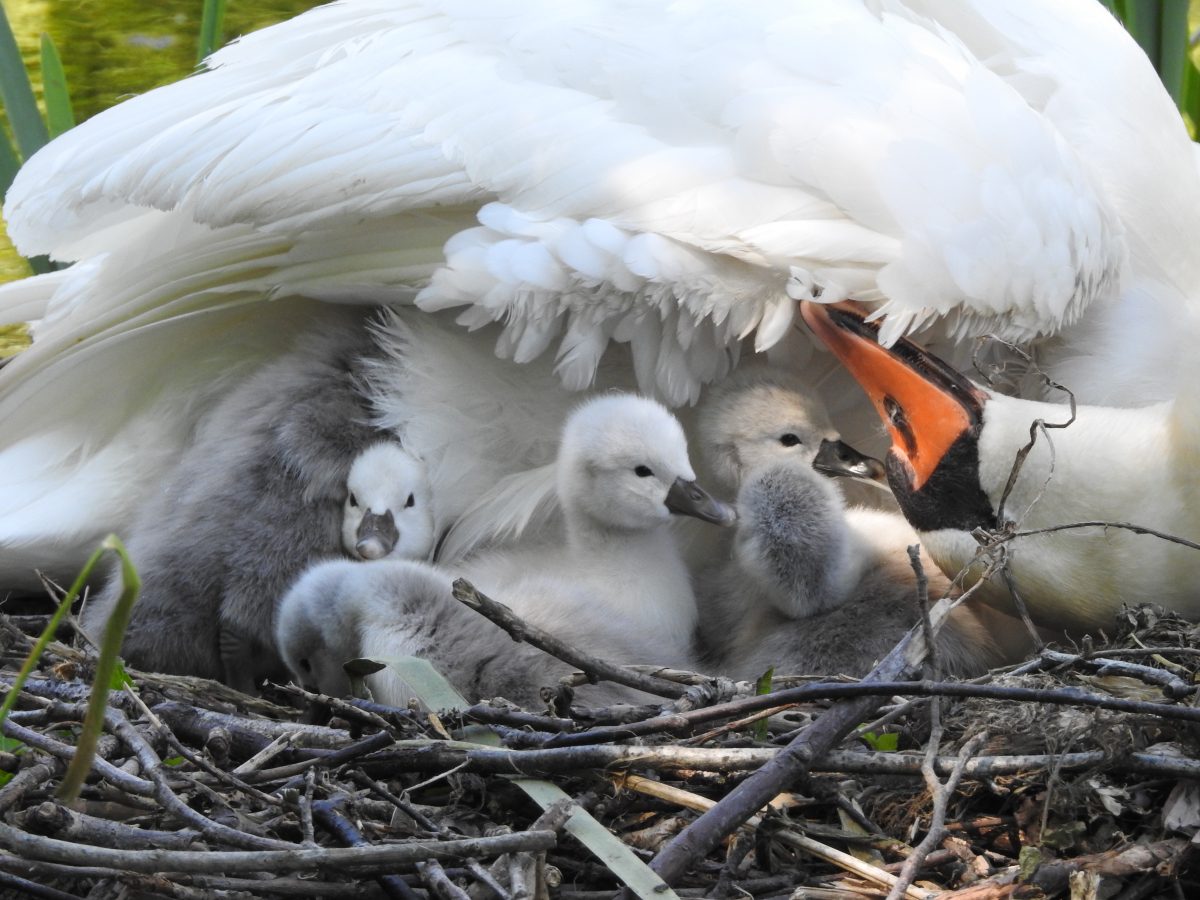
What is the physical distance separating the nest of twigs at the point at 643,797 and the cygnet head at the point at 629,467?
57cm

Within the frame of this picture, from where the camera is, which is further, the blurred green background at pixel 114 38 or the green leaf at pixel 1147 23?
the blurred green background at pixel 114 38

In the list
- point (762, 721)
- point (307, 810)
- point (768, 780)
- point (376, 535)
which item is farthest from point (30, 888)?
point (376, 535)

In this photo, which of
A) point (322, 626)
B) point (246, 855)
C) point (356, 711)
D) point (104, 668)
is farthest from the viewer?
point (322, 626)

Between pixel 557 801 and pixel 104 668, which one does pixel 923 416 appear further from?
pixel 104 668

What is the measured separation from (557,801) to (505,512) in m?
1.13

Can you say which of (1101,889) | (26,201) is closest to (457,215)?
(26,201)

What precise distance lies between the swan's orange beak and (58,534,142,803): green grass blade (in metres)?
1.58

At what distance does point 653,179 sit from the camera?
9.62ft

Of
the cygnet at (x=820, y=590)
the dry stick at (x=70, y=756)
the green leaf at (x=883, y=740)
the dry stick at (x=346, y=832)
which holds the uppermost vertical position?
the dry stick at (x=70, y=756)

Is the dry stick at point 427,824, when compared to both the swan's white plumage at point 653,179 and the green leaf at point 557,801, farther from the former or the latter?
the swan's white plumage at point 653,179

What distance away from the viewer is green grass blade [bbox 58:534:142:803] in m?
1.66

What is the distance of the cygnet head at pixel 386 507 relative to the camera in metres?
3.18

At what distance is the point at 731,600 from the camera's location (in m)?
3.33

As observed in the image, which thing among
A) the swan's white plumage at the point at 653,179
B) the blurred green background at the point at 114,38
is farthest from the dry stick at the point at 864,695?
the blurred green background at the point at 114,38
